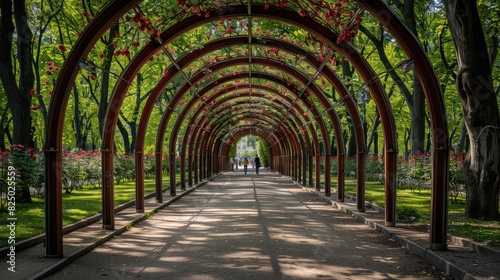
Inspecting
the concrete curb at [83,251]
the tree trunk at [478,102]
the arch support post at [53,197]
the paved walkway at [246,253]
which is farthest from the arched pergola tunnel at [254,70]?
Answer: the tree trunk at [478,102]

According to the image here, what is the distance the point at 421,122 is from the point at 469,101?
26.9 feet

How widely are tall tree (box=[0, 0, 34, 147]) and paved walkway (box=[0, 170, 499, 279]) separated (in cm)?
423

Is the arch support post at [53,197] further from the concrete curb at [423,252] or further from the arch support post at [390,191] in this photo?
the arch support post at [390,191]

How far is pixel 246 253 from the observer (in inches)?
304

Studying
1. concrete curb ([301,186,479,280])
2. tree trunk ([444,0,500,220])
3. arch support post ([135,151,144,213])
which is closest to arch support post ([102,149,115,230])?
arch support post ([135,151,144,213])

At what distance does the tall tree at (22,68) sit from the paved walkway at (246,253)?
13.9ft

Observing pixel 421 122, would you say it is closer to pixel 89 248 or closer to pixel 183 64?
pixel 183 64

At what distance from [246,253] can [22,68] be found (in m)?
9.89

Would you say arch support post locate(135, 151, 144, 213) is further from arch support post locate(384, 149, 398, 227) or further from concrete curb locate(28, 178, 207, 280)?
arch support post locate(384, 149, 398, 227)

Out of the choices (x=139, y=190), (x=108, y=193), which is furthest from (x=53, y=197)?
(x=139, y=190)

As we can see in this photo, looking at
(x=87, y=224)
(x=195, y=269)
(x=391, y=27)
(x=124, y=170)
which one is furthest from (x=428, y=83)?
(x=124, y=170)

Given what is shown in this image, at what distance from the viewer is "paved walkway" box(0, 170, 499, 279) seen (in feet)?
20.9

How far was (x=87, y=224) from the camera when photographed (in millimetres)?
10719

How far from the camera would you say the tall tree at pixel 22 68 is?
13.5 m
